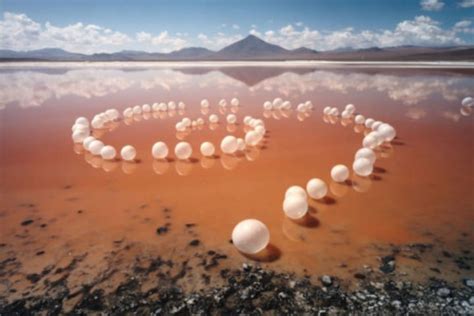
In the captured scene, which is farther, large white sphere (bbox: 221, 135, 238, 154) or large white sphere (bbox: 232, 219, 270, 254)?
large white sphere (bbox: 221, 135, 238, 154)

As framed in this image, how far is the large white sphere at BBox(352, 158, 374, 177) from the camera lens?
673 centimetres

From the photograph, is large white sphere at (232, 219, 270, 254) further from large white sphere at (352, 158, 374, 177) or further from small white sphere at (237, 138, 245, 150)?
small white sphere at (237, 138, 245, 150)

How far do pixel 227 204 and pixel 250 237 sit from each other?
160 cm

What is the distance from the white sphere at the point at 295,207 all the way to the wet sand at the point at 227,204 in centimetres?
19

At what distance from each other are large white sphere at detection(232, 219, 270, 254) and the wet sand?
161 mm

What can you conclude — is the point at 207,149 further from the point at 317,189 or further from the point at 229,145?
the point at 317,189

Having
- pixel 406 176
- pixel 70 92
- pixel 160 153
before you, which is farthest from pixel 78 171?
pixel 70 92

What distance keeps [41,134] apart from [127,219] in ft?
22.3

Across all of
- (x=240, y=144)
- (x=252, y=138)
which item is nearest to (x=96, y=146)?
(x=240, y=144)

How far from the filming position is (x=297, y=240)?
4711 millimetres

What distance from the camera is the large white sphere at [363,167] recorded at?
6727 millimetres

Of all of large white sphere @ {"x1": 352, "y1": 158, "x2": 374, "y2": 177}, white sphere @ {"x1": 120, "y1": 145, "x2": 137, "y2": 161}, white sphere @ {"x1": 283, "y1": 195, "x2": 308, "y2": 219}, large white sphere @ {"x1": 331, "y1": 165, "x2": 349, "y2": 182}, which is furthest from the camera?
white sphere @ {"x1": 120, "y1": 145, "x2": 137, "y2": 161}

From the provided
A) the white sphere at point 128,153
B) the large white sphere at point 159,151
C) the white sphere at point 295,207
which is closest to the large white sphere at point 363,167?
the white sphere at point 295,207

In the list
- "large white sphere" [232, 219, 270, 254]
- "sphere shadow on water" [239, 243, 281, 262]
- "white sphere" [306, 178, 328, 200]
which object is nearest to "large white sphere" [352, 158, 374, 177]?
"white sphere" [306, 178, 328, 200]
